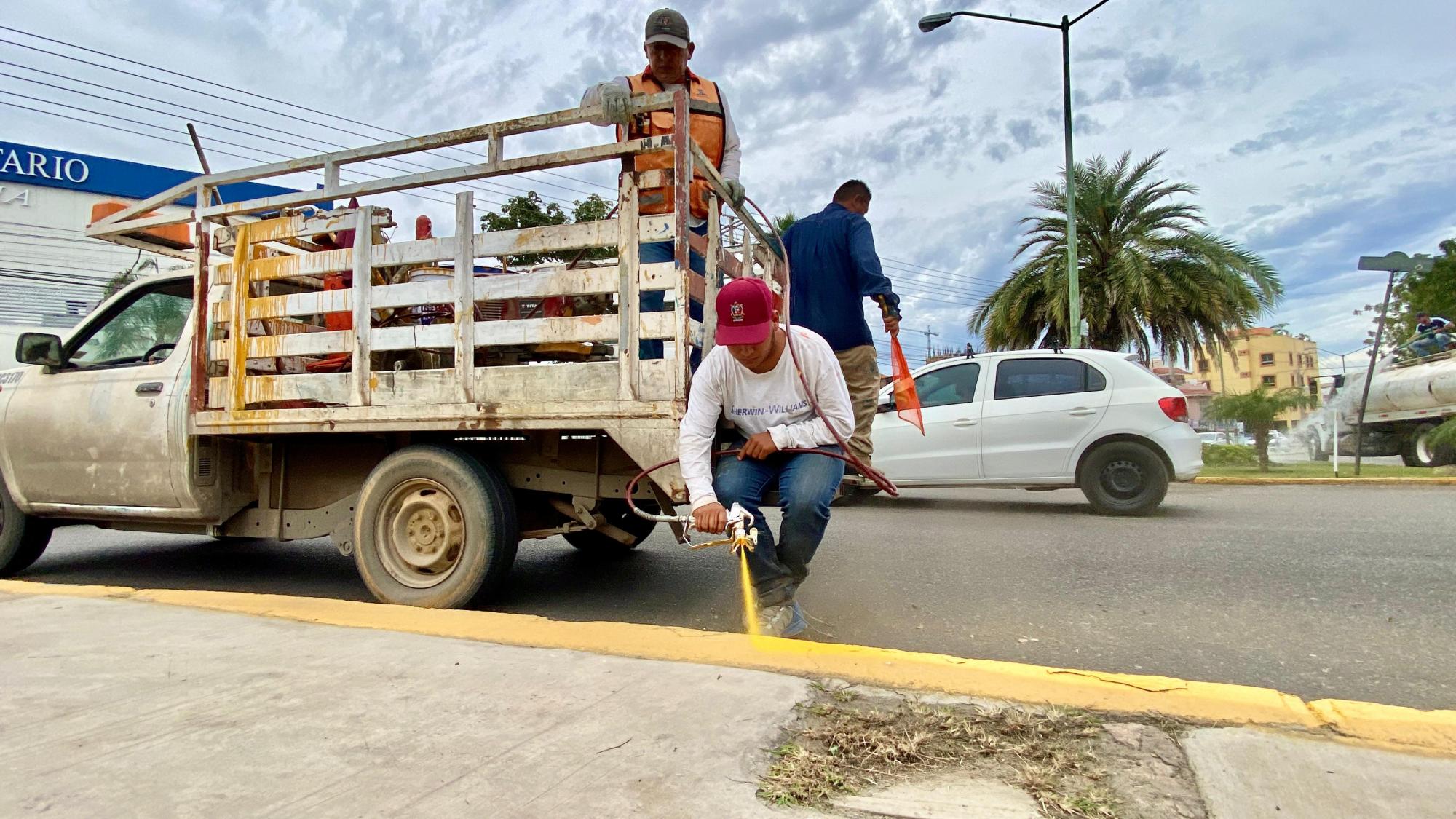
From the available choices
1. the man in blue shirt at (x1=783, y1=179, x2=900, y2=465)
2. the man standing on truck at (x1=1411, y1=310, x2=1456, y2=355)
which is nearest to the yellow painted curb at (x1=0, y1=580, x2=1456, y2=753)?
the man in blue shirt at (x1=783, y1=179, x2=900, y2=465)

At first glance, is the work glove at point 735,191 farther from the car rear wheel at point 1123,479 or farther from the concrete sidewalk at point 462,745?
the car rear wheel at point 1123,479

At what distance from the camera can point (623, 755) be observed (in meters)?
1.94

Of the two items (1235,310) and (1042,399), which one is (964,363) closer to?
(1042,399)

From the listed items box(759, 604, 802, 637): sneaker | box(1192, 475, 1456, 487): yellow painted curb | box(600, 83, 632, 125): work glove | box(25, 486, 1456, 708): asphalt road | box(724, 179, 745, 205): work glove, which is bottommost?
box(25, 486, 1456, 708): asphalt road

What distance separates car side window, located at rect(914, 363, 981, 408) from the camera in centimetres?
763

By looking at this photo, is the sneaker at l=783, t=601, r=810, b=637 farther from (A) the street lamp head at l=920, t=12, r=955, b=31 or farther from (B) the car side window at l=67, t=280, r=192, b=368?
(A) the street lamp head at l=920, t=12, r=955, b=31

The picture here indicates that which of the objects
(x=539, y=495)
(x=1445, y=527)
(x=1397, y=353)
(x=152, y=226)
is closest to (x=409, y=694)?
(x=539, y=495)

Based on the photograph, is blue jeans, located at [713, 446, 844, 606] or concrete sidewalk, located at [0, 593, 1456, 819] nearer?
concrete sidewalk, located at [0, 593, 1456, 819]

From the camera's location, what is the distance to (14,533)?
16.1 ft

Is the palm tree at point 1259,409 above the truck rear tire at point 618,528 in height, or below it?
above

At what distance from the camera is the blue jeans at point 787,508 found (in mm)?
3199

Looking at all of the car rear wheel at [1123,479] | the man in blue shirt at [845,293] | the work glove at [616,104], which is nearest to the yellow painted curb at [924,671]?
the man in blue shirt at [845,293]

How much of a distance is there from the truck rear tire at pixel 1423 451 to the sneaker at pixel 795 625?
52.6ft

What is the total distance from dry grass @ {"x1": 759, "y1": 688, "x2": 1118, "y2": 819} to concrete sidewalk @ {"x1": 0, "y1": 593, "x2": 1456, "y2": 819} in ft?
0.18
